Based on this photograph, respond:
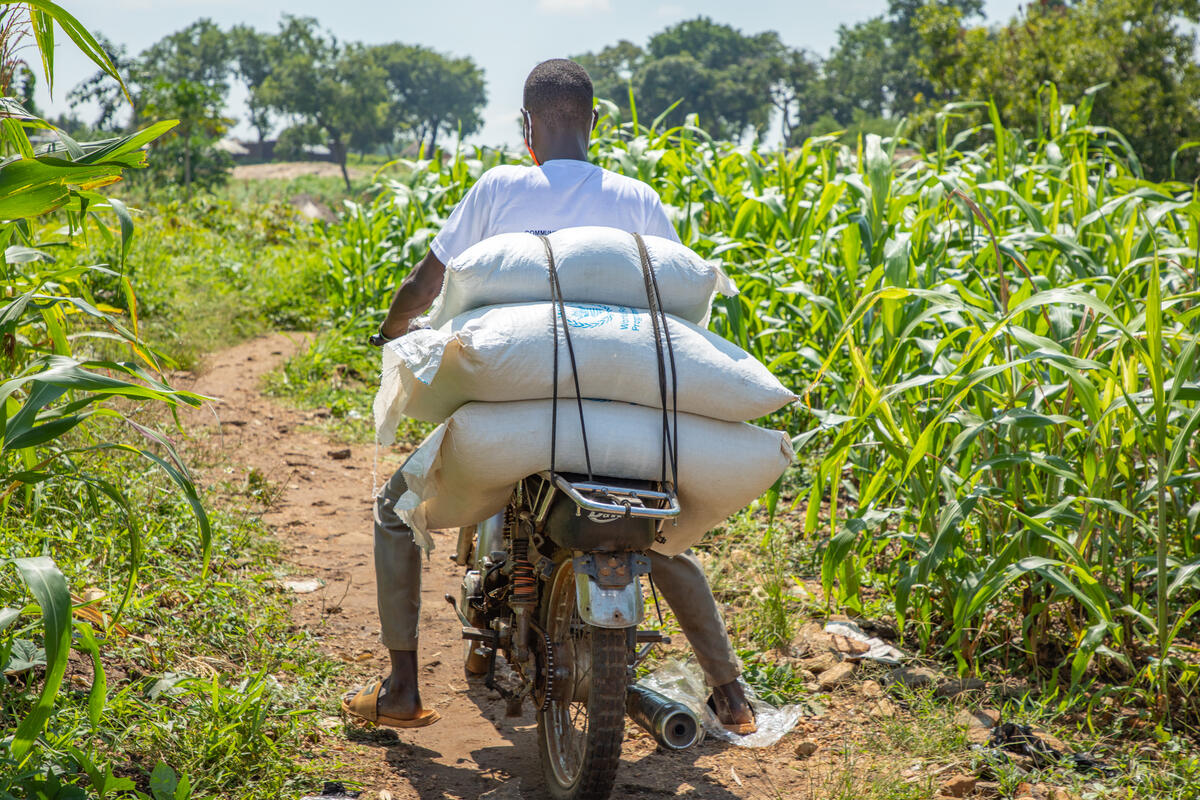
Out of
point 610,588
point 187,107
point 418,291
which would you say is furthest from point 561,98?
point 187,107

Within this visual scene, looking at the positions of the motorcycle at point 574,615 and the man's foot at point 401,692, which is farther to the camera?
the man's foot at point 401,692

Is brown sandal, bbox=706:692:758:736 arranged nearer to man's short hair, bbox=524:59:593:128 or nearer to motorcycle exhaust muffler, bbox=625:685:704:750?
motorcycle exhaust muffler, bbox=625:685:704:750

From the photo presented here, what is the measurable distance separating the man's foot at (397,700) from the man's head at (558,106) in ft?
4.67

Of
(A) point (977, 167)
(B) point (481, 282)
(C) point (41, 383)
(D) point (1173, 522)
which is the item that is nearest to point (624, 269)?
(B) point (481, 282)

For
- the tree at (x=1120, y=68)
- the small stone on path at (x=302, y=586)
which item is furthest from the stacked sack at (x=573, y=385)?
the tree at (x=1120, y=68)

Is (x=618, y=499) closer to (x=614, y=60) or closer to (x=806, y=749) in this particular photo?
(x=806, y=749)

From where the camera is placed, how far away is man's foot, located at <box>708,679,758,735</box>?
106 inches

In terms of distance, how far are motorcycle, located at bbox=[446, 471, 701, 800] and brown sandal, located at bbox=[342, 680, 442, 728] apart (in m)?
0.21

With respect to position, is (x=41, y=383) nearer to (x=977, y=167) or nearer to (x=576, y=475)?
(x=576, y=475)

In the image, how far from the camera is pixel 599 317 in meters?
2.14

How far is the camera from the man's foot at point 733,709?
270 centimetres

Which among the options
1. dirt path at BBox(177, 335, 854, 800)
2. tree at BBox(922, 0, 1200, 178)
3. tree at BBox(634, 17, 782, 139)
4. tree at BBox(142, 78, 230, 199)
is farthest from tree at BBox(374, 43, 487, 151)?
dirt path at BBox(177, 335, 854, 800)

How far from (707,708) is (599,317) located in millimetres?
1261

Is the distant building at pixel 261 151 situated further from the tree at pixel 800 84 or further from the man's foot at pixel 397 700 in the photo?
the man's foot at pixel 397 700
